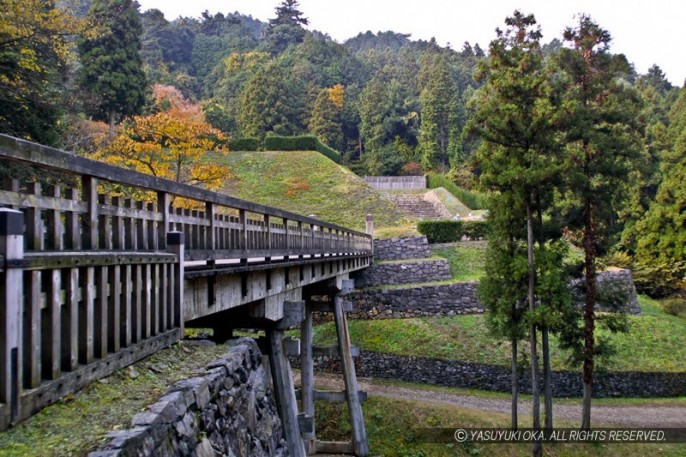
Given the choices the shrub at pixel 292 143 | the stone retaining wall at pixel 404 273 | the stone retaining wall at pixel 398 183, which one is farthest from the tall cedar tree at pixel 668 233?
the shrub at pixel 292 143

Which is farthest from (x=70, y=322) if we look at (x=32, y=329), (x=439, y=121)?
(x=439, y=121)

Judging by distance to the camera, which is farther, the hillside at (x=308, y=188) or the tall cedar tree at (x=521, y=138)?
the hillside at (x=308, y=188)

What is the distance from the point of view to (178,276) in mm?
4734

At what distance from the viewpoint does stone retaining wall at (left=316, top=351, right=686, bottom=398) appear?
59.9 ft

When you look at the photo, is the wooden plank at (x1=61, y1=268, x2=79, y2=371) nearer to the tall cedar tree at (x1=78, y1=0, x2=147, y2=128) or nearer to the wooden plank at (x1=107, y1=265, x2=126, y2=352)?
the wooden plank at (x1=107, y1=265, x2=126, y2=352)

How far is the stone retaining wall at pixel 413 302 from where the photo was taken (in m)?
22.4

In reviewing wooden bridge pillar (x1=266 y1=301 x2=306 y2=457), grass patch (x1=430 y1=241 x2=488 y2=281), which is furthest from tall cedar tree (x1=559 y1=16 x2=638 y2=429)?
grass patch (x1=430 y1=241 x2=488 y2=281)

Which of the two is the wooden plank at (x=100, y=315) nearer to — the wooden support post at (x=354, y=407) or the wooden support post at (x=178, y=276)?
the wooden support post at (x=178, y=276)

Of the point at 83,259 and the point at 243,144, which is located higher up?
the point at 243,144

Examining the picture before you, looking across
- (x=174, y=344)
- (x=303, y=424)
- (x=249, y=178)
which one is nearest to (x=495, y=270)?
(x=303, y=424)

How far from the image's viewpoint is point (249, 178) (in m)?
40.5

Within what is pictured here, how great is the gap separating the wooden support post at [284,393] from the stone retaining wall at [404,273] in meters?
14.6

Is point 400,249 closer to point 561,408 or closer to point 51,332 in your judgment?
point 561,408

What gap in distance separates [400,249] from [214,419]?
23395 millimetres
